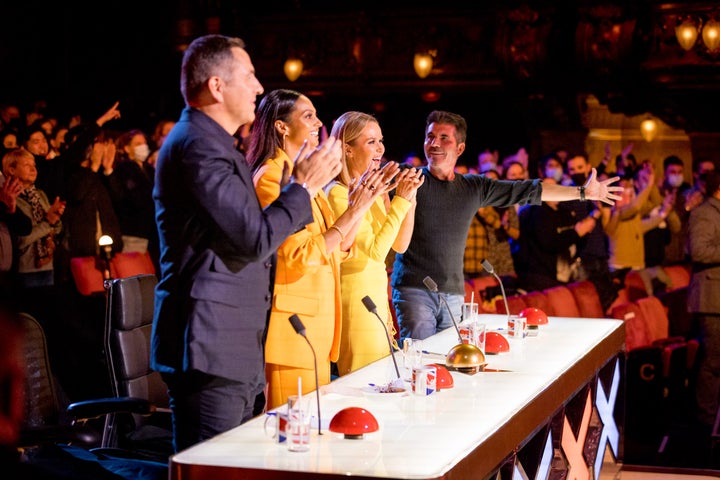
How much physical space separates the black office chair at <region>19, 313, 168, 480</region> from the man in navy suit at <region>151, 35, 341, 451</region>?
30 cm

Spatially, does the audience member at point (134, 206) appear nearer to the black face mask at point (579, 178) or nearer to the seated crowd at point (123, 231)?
the seated crowd at point (123, 231)

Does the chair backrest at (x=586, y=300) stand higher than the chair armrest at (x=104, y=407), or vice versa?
the chair armrest at (x=104, y=407)

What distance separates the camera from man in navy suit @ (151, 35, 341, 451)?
2.32 m

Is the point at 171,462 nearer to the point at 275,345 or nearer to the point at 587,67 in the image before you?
the point at 275,345

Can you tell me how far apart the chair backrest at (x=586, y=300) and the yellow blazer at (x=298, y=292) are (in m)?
3.60

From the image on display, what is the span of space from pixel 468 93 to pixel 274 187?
30.2 ft

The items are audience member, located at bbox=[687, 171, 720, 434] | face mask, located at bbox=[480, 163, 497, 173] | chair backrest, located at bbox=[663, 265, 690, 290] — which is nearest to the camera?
audience member, located at bbox=[687, 171, 720, 434]

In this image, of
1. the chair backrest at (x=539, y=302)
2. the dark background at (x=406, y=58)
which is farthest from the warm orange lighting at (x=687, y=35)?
the chair backrest at (x=539, y=302)

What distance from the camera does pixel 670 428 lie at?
246 inches

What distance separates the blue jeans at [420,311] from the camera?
4.11 metres

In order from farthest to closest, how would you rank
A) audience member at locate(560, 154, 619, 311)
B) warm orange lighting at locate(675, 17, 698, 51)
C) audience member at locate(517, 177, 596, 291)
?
warm orange lighting at locate(675, 17, 698, 51)
audience member at locate(560, 154, 619, 311)
audience member at locate(517, 177, 596, 291)

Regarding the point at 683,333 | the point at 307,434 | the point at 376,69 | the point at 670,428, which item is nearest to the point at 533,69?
the point at 376,69

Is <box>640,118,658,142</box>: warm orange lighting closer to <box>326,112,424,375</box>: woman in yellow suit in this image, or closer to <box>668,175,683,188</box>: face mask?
<box>668,175,683,188</box>: face mask

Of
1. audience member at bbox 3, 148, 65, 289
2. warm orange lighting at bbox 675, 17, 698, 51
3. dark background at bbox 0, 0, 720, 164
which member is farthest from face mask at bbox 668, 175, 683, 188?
audience member at bbox 3, 148, 65, 289
